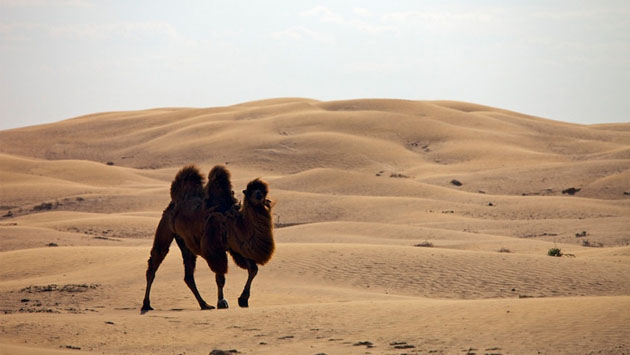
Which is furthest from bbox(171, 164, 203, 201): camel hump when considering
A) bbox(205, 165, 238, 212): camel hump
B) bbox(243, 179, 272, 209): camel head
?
bbox(243, 179, 272, 209): camel head

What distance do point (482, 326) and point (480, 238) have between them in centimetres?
1617

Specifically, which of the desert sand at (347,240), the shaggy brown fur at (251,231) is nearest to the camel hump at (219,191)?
the shaggy brown fur at (251,231)

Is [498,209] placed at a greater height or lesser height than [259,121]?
lesser

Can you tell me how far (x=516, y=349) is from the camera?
9.29 m

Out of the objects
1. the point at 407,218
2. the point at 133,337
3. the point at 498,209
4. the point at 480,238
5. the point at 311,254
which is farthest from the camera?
the point at 498,209

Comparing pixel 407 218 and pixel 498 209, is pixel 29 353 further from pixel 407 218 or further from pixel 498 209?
pixel 498 209

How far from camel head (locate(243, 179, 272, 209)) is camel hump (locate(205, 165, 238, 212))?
79 centimetres

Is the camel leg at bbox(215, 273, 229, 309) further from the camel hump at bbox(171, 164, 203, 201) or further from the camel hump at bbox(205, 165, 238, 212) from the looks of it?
the camel hump at bbox(171, 164, 203, 201)

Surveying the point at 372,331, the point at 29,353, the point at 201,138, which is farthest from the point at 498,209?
the point at 201,138

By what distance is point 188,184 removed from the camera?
1427cm

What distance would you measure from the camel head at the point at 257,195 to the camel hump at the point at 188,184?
1.64 metres

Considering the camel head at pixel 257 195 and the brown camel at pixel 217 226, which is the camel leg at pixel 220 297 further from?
the camel head at pixel 257 195

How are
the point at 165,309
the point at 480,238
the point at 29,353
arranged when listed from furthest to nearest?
the point at 480,238, the point at 165,309, the point at 29,353

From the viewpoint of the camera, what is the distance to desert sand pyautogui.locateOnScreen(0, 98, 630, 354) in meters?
10.6
